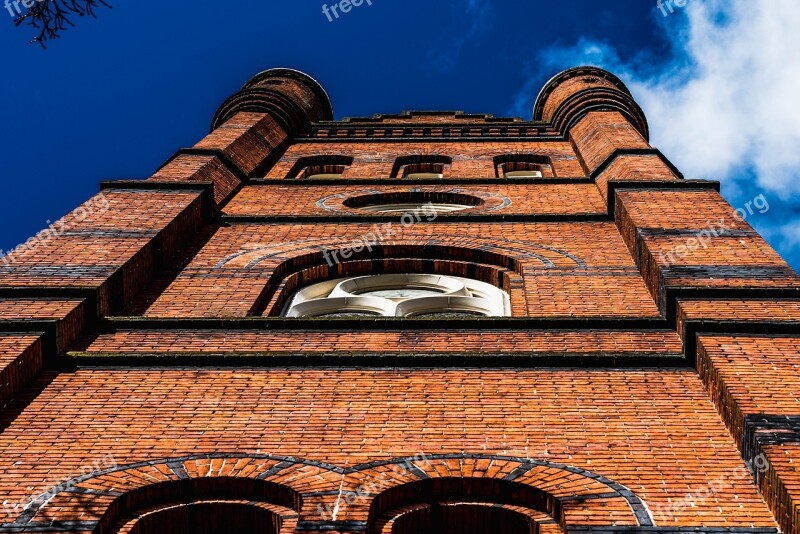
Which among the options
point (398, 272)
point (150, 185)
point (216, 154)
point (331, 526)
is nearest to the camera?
point (331, 526)

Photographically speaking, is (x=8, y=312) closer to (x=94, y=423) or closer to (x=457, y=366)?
(x=94, y=423)

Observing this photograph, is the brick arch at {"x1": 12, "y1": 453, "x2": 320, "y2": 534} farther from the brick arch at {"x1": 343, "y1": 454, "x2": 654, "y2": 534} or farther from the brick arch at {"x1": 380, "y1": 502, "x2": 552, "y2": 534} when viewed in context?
the brick arch at {"x1": 380, "y1": 502, "x2": 552, "y2": 534}

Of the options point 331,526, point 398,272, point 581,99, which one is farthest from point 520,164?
→ point 331,526

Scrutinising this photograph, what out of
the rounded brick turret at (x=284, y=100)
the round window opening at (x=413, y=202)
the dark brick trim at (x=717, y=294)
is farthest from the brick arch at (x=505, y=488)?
the rounded brick turret at (x=284, y=100)

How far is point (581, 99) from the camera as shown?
17859 mm

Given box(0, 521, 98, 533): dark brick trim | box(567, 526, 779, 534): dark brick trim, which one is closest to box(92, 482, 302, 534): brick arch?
box(0, 521, 98, 533): dark brick trim

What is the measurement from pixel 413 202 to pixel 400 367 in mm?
6826

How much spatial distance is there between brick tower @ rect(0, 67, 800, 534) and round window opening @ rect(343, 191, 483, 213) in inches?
40.0

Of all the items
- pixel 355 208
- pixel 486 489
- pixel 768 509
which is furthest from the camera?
pixel 355 208

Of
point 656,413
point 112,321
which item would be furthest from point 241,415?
point 656,413

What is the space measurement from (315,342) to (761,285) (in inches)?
145

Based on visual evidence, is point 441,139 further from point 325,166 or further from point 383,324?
point 383,324

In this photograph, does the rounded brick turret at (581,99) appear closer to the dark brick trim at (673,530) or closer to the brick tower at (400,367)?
the brick tower at (400,367)

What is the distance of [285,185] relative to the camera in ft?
45.0
